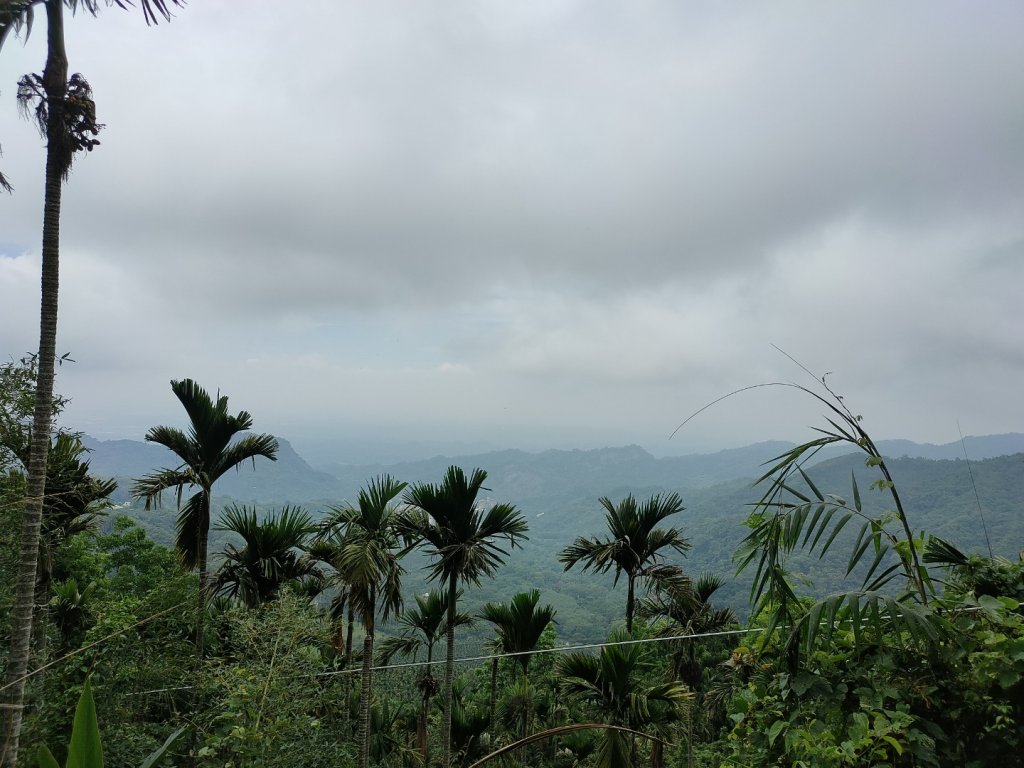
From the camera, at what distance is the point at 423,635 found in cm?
963

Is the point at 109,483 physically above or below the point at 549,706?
above

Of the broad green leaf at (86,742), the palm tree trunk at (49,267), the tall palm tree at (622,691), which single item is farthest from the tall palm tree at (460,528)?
the broad green leaf at (86,742)

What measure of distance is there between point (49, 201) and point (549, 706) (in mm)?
12138

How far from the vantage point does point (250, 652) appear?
4711 mm

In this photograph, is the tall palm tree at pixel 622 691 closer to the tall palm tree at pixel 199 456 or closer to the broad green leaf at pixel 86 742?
the broad green leaf at pixel 86 742

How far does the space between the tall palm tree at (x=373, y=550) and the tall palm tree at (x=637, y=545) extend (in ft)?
8.50

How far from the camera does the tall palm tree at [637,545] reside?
7582 millimetres

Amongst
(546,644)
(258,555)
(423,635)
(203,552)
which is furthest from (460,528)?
(546,644)

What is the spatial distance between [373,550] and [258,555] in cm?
265

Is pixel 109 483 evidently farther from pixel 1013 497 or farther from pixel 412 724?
pixel 1013 497

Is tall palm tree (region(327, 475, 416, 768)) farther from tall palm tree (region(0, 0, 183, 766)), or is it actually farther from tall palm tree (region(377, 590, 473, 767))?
tall palm tree (region(0, 0, 183, 766))

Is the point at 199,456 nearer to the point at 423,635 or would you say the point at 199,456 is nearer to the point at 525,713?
the point at 423,635

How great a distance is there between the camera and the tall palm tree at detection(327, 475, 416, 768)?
242 inches

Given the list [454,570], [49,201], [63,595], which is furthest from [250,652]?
[63,595]
